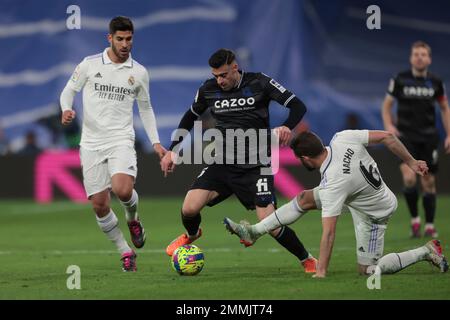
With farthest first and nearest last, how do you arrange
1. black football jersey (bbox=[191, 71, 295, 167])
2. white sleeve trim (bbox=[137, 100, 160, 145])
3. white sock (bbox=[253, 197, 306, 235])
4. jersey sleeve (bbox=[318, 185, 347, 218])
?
white sleeve trim (bbox=[137, 100, 160, 145]), black football jersey (bbox=[191, 71, 295, 167]), white sock (bbox=[253, 197, 306, 235]), jersey sleeve (bbox=[318, 185, 347, 218])

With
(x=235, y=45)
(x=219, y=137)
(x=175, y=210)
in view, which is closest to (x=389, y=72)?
(x=235, y=45)

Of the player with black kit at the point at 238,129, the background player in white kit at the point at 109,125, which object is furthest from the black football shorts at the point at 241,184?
the background player in white kit at the point at 109,125

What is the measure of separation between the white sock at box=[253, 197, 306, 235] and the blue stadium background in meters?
12.1

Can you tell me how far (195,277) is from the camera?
9.66 m

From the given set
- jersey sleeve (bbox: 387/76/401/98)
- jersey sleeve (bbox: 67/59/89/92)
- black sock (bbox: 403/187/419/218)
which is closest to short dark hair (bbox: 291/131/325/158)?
jersey sleeve (bbox: 67/59/89/92)

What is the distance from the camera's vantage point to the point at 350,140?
371 inches

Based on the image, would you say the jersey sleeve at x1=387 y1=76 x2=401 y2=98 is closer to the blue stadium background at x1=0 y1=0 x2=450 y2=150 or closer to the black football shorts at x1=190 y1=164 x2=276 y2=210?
the black football shorts at x1=190 y1=164 x2=276 y2=210

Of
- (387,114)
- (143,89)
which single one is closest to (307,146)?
(143,89)

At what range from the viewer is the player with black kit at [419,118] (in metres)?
14.3

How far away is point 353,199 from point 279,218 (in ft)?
2.34

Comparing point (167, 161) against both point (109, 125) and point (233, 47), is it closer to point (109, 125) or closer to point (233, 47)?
point (109, 125)

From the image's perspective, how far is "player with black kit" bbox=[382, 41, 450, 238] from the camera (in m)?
14.3

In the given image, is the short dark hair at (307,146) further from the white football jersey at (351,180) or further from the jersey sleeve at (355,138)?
the jersey sleeve at (355,138)

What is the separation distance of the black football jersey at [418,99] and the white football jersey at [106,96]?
515 centimetres
